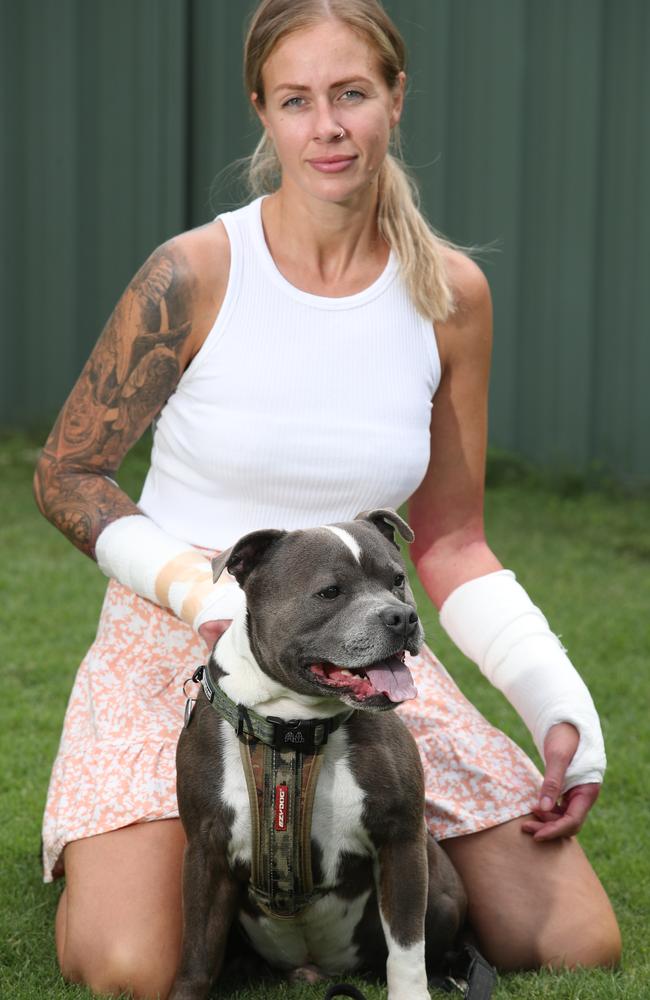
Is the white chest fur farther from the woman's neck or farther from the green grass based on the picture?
the woman's neck

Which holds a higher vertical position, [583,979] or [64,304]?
[583,979]

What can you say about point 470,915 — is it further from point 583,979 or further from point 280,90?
point 280,90

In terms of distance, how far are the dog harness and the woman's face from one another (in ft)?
3.61

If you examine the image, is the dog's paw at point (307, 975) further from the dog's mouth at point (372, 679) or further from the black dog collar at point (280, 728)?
the dog's mouth at point (372, 679)

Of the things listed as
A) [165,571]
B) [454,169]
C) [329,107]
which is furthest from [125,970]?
[454,169]

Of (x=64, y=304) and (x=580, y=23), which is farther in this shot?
(x=64, y=304)

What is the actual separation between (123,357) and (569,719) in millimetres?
1167

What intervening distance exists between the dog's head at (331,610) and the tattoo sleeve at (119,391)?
2.15ft

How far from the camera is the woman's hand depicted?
2703 mm

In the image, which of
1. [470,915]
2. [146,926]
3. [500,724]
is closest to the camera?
[146,926]

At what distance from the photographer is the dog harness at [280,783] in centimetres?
239

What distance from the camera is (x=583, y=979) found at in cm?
263

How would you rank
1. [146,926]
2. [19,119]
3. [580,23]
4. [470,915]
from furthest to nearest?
[19,119] → [580,23] → [470,915] → [146,926]

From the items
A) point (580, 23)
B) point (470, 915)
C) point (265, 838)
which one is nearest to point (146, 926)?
point (265, 838)
